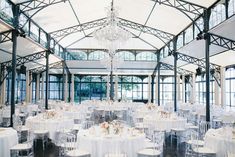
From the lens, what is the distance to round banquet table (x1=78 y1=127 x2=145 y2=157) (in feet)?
19.7

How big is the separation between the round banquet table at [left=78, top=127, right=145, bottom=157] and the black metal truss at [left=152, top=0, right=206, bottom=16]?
7011 mm

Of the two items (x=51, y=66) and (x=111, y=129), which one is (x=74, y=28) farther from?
(x=111, y=129)

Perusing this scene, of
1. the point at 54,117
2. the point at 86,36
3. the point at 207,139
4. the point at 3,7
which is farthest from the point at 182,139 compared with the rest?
the point at 86,36

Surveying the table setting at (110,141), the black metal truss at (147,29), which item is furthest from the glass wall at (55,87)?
the table setting at (110,141)

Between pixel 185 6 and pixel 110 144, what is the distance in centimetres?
816

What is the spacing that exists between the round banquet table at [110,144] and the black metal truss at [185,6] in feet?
23.0

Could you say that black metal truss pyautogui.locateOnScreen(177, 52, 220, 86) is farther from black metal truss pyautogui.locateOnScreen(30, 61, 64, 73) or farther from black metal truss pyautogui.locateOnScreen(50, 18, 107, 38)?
black metal truss pyautogui.locateOnScreen(30, 61, 64, 73)

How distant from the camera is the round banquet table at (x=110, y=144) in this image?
19.7 feet

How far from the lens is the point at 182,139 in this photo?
9.76m

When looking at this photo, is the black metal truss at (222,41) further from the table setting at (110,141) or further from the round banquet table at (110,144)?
the round banquet table at (110,144)

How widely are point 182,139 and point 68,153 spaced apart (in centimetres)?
507

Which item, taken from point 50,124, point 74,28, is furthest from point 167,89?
point 50,124

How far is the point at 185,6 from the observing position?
476 inches

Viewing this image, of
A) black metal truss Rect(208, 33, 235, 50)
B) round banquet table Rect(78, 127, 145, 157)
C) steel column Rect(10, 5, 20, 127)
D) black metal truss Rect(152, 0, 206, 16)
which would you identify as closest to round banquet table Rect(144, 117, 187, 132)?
black metal truss Rect(208, 33, 235, 50)
